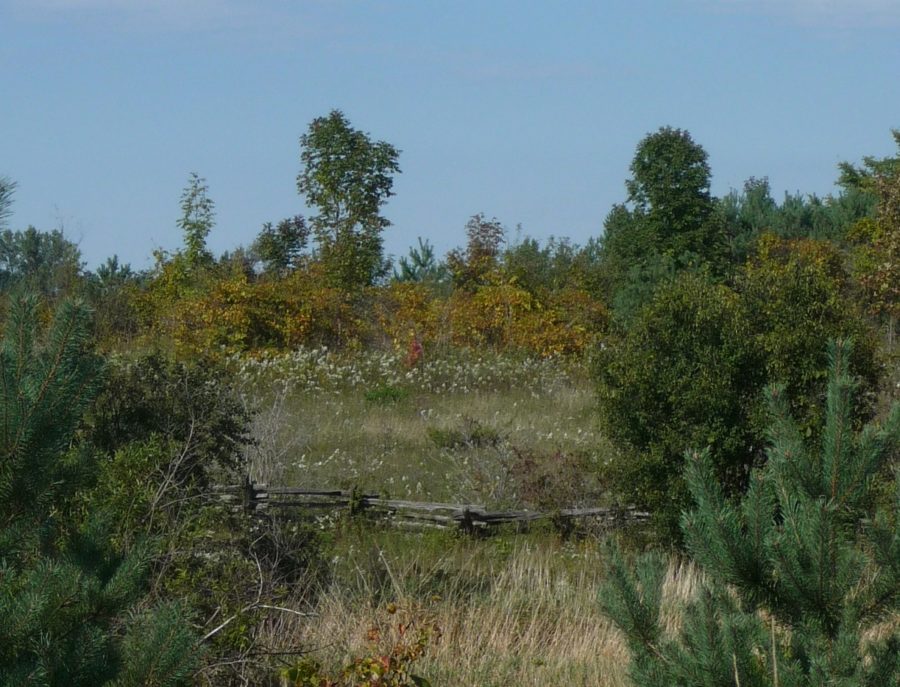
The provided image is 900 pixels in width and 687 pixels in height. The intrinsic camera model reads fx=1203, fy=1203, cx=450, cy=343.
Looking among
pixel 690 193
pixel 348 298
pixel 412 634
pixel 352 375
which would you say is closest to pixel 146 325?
pixel 348 298

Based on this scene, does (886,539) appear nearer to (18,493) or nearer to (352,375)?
(18,493)

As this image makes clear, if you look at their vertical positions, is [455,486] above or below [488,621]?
above

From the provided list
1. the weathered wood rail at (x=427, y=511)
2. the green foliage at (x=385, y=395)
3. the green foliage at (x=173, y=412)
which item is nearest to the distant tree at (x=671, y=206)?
the green foliage at (x=385, y=395)

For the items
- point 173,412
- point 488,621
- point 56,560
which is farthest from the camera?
point 173,412

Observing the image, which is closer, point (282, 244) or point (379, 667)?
point (379, 667)

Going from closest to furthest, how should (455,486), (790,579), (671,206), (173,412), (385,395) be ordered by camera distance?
(790,579), (173,412), (455,486), (385,395), (671,206)

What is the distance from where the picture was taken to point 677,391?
355 inches

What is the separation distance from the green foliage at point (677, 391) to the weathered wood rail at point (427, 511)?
525 millimetres

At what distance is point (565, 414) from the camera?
16547 mm

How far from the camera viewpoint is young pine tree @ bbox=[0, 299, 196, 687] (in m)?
2.82

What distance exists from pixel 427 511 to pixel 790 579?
704cm

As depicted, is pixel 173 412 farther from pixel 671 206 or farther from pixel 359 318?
pixel 671 206

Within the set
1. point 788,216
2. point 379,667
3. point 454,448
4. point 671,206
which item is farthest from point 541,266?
point 379,667

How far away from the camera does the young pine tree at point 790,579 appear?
3.40 meters
